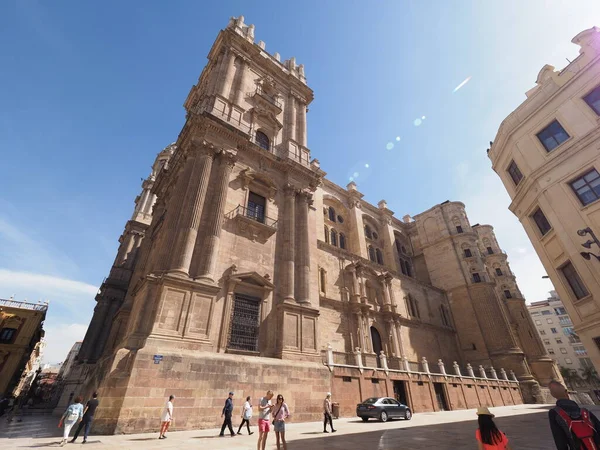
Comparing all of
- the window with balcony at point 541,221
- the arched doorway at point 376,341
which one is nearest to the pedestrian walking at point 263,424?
the window with balcony at point 541,221

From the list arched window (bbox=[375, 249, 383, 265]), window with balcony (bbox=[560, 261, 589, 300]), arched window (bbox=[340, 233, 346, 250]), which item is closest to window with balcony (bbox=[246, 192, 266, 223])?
arched window (bbox=[340, 233, 346, 250])

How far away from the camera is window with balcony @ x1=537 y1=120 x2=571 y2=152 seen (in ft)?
52.2

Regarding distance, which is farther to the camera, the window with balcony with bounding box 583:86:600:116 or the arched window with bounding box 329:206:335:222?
the arched window with bounding box 329:206:335:222

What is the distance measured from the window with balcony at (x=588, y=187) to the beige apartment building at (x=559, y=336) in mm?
69027

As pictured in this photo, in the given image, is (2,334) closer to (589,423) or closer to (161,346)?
(161,346)

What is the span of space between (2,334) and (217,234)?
132 feet

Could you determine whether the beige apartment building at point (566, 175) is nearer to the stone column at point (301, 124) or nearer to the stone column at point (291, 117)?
the stone column at point (301, 124)

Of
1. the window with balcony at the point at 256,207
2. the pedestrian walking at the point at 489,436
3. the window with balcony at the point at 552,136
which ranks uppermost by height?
the window with balcony at the point at 552,136

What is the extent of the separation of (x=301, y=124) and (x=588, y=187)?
19.0 meters

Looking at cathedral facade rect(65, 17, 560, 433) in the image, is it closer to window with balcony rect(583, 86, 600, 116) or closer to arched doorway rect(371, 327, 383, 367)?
arched doorway rect(371, 327, 383, 367)

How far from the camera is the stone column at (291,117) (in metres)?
24.2

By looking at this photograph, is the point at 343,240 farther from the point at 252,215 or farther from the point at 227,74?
the point at 227,74

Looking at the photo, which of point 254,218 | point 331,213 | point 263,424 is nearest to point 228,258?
point 254,218

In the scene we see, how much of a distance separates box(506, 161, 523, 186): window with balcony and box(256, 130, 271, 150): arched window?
643 inches
